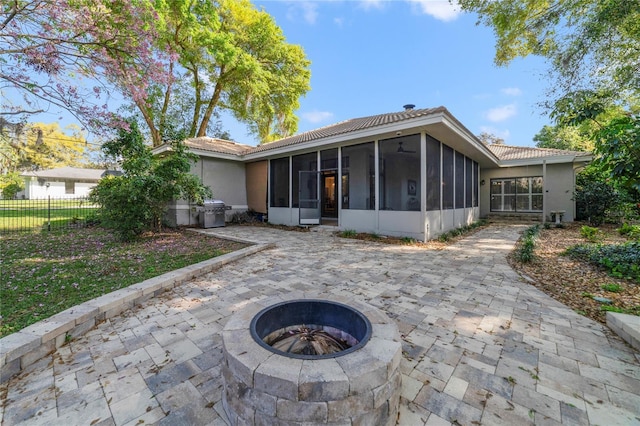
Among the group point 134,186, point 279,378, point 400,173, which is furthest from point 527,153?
point 134,186

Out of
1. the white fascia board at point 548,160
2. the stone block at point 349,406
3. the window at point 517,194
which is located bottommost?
the stone block at point 349,406

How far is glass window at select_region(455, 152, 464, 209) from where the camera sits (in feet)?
Result: 30.5

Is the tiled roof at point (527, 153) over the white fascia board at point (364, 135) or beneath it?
over

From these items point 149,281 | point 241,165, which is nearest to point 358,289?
point 149,281

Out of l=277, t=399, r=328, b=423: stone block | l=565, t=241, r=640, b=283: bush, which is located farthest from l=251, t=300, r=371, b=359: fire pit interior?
l=565, t=241, r=640, b=283: bush

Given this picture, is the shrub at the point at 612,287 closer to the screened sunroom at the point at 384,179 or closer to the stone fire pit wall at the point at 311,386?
the screened sunroom at the point at 384,179

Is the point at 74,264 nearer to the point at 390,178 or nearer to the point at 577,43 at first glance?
the point at 390,178

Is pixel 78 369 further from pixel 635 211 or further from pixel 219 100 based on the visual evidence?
pixel 219 100

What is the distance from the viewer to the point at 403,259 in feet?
16.6

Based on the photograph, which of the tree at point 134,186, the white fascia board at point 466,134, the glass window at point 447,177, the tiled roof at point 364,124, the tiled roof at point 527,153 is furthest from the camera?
the tiled roof at point 527,153

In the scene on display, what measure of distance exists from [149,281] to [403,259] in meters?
4.22

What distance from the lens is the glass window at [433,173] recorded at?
7.01m

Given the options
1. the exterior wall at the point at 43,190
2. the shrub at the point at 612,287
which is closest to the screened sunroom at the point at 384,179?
the shrub at the point at 612,287

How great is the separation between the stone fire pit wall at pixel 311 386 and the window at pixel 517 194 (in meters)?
14.2
